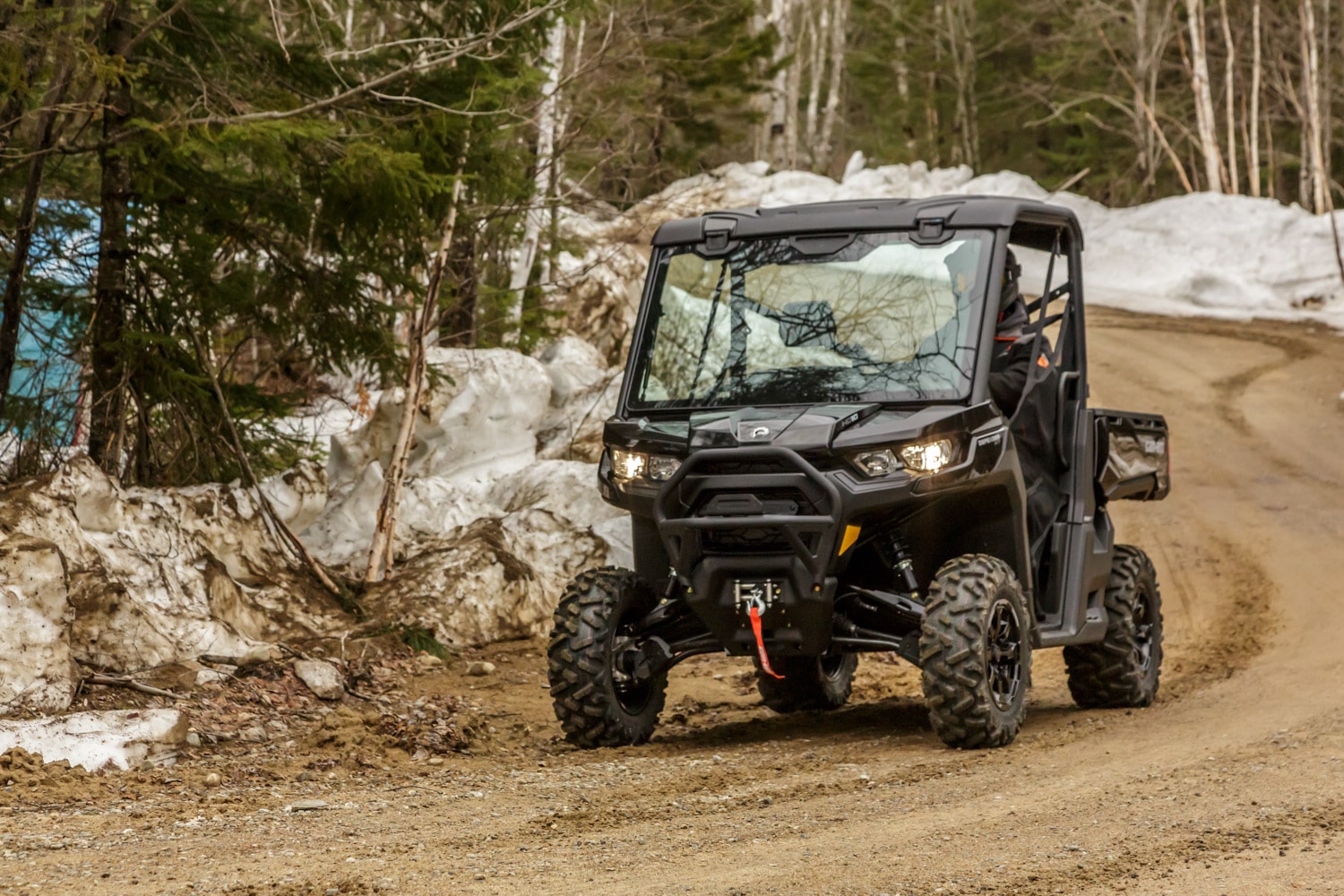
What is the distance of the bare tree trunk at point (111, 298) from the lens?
9.59 metres

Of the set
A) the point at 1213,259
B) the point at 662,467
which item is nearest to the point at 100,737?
the point at 662,467

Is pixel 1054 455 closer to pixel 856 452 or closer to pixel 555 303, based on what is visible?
pixel 856 452

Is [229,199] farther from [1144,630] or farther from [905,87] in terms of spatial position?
[905,87]

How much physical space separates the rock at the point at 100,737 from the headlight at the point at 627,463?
2468 millimetres

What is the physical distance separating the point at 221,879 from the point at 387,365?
22.5 feet

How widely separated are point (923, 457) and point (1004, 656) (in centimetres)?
106

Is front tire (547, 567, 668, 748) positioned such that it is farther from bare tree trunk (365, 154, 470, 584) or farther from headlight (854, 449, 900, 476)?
bare tree trunk (365, 154, 470, 584)

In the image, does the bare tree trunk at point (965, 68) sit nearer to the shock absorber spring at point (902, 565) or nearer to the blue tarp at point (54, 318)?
the blue tarp at point (54, 318)

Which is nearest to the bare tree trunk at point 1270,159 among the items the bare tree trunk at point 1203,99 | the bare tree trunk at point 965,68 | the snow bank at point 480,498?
the bare tree trunk at point 1203,99

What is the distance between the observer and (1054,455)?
25.7 feet

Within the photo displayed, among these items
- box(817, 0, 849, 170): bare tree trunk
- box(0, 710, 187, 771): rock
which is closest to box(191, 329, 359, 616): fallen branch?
box(0, 710, 187, 771): rock

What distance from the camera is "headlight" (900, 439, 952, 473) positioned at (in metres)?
6.39

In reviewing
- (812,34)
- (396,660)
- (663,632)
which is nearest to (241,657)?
(396,660)

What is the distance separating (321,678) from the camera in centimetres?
884
